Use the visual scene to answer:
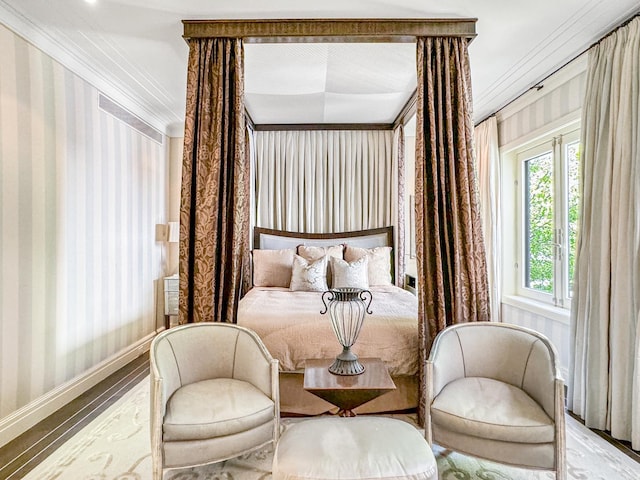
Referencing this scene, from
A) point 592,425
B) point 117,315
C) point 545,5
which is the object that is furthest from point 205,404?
point 545,5

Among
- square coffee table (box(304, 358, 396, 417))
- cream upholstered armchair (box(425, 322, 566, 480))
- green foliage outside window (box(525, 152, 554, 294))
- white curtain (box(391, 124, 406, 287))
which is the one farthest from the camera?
white curtain (box(391, 124, 406, 287))

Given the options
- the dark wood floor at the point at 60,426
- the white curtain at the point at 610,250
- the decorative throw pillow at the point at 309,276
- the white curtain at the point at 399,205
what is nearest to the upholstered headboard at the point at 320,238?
the white curtain at the point at 399,205

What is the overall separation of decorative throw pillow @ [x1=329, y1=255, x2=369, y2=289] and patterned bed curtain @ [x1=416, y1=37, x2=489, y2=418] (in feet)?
4.09

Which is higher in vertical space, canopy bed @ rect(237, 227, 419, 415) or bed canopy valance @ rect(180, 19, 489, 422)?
bed canopy valance @ rect(180, 19, 489, 422)

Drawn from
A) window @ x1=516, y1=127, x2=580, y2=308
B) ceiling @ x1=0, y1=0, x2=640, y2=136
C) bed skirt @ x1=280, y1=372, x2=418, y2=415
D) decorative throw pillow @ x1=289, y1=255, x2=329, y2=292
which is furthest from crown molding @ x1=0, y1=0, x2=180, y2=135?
window @ x1=516, y1=127, x2=580, y2=308

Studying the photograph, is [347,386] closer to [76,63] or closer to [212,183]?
[212,183]

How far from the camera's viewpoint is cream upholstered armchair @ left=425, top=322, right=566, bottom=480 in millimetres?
1753

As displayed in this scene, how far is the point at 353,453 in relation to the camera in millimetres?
A: 1464

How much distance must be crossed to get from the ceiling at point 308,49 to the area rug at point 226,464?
2705 mm

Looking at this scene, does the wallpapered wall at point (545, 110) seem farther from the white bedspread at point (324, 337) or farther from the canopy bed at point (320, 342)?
the white bedspread at point (324, 337)

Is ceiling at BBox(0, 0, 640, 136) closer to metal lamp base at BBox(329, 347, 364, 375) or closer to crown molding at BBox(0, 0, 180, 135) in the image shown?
crown molding at BBox(0, 0, 180, 135)

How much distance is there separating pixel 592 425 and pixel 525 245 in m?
1.97

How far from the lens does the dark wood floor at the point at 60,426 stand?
209 centimetres

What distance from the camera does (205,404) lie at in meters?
1.88
